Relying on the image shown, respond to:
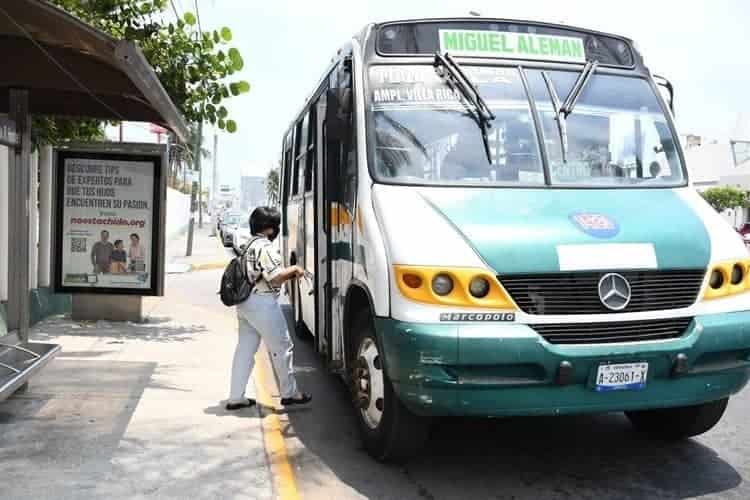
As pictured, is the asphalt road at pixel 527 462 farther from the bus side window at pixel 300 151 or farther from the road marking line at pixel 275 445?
the bus side window at pixel 300 151

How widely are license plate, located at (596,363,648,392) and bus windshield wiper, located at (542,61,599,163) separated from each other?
4.81 feet

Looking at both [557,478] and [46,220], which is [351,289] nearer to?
[557,478]

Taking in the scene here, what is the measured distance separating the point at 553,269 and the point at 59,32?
338cm

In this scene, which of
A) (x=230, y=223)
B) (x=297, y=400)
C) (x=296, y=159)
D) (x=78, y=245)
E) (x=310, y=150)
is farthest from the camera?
(x=230, y=223)

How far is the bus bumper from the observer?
3980 millimetres

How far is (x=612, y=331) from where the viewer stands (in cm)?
415

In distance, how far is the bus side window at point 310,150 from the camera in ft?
22.9

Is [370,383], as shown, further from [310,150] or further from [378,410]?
[310,150]

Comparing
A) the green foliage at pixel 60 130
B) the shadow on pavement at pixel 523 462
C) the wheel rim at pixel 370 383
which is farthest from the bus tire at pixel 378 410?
the green foliage at pixel 60 130

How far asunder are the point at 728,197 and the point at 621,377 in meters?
50.7

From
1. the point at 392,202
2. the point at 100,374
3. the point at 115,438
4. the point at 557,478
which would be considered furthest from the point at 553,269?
the point at 100,374

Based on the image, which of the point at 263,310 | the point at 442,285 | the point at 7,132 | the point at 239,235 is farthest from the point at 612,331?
the point at 239,235

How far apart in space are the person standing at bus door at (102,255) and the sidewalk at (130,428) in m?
0.90

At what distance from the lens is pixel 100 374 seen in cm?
701
